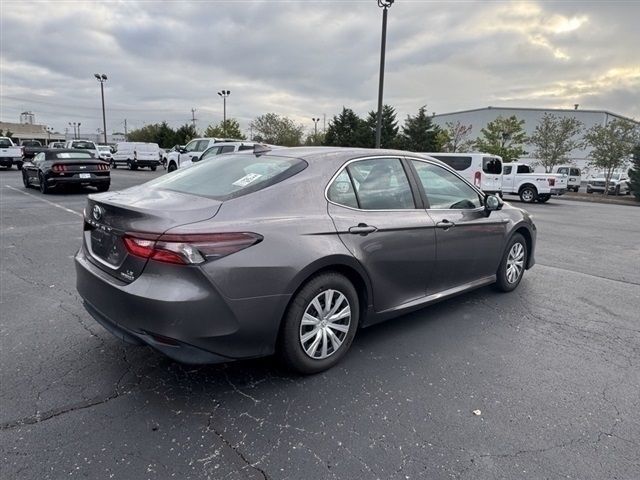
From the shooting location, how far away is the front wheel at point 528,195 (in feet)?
67.6

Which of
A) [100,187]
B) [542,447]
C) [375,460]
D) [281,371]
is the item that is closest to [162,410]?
[281,371]

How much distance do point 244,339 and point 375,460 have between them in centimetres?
101

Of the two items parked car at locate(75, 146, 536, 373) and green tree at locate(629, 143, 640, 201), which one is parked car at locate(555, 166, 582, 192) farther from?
parked car at locate(75, 146, 536, 373)

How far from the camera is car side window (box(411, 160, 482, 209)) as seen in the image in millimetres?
4031

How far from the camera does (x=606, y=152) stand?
29.9 meters

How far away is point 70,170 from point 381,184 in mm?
13569

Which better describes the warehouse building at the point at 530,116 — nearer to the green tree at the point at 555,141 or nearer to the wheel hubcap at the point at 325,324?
the green tree at the point at 555,141

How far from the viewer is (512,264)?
16.6 ft

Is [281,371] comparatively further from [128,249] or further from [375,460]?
[128,249]

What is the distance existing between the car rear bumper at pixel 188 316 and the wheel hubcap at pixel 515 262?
321cm

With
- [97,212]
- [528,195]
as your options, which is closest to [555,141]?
[528,195]

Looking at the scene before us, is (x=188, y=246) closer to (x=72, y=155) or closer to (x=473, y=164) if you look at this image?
(x=72, y=155)

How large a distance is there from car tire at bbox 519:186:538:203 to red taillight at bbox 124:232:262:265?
20767 mm

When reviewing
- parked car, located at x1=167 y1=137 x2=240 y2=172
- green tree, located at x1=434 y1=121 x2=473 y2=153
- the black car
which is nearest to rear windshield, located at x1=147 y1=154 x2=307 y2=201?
the black car
